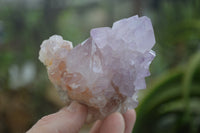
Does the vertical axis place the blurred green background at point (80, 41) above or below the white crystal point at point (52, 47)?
below

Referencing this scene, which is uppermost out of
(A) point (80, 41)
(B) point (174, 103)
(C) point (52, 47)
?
(C) point (52, 47)

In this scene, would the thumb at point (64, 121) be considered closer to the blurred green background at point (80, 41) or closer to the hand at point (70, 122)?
the hand at point (70, 122)

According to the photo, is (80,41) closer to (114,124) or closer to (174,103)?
(174,103)

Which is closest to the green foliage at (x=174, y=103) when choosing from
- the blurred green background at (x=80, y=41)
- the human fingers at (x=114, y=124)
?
the blurred green background at (x=80, y=41)

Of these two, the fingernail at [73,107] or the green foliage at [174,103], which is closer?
the fingernail at [73,107]

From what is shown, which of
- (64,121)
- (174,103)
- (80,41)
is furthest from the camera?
(80,41)

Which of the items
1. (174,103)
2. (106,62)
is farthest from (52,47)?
(174,103)

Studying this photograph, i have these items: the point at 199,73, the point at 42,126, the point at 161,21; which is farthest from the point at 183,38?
the point at 42,126
